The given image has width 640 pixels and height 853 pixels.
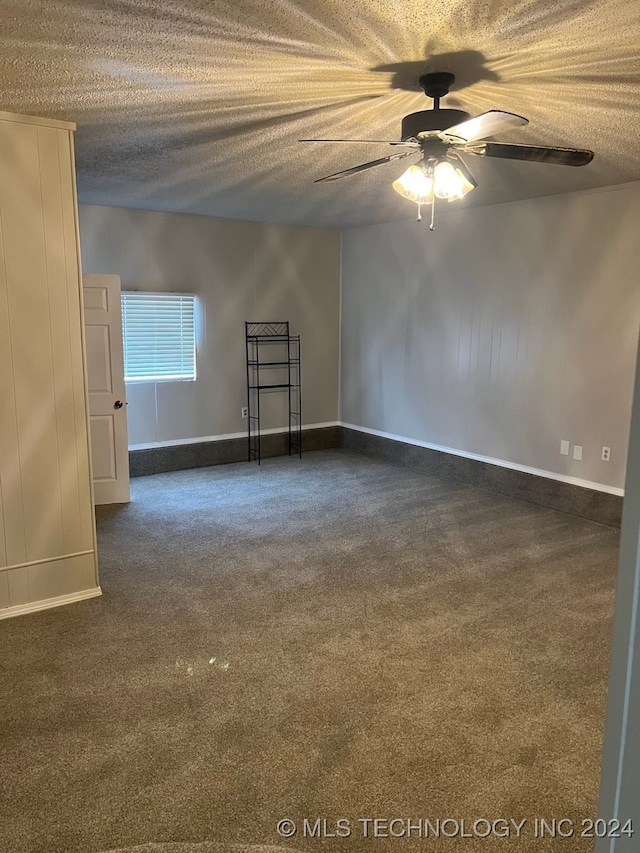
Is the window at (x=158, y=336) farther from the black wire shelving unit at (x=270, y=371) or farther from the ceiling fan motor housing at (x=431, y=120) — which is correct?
the ceiling fan motor housing at (x=431, y=120)

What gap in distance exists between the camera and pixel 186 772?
7.09ft

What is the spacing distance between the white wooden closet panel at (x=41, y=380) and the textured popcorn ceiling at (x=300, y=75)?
27cm

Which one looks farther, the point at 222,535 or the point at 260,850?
the point at 222,535

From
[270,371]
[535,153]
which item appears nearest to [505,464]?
[270,371]

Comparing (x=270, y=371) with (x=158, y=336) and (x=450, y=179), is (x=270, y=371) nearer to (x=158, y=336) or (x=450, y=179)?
(x=158, y=336)

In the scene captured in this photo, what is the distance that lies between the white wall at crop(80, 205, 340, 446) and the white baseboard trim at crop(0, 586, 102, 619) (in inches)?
104

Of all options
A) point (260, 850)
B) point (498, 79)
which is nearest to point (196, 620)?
point (260, 850)

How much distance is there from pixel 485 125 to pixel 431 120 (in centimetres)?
40

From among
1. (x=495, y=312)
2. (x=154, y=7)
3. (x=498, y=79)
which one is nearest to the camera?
(x=154, y=7)

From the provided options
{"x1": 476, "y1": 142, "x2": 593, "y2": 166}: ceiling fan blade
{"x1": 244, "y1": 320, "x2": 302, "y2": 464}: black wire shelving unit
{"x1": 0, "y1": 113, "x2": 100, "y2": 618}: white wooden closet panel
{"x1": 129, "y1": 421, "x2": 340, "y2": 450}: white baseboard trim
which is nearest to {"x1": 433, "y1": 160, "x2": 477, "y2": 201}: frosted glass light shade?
{"x1": 476, "y1": 142, "x2": 593, "y2": 166}: ceiling fan blade

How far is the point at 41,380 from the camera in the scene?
128 inches

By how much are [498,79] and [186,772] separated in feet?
9.93

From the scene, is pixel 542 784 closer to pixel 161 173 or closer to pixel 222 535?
pixel 222 535

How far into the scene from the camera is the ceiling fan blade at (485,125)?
2.32 metres
